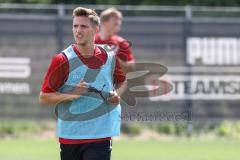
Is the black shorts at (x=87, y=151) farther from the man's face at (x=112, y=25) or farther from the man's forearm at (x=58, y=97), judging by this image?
the man's face at (x=112, y=25)

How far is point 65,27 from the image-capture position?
58.7 feet

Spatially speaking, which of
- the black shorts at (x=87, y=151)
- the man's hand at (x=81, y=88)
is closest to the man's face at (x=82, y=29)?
the man's hand at (x=81, y=88)

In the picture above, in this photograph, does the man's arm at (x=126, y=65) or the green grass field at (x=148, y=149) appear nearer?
the man's arm at (x=126, y=65)

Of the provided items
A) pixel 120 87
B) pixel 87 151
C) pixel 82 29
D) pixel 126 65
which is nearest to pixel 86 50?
pixel 82 29

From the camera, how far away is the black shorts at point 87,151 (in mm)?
7840

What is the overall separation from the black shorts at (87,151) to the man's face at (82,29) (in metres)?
0.93

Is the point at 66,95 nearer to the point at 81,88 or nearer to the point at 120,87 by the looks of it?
the point at 81,88

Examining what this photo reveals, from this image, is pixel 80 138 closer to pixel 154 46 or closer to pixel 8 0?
pixel 154 46

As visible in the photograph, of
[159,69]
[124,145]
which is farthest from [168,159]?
[159,69]

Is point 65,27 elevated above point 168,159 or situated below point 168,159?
above

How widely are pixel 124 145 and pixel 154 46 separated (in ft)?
A: 9.31

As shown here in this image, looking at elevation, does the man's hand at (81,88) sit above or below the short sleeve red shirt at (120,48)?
below

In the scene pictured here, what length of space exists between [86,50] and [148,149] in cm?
782

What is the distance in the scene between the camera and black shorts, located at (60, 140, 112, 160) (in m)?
7.84
